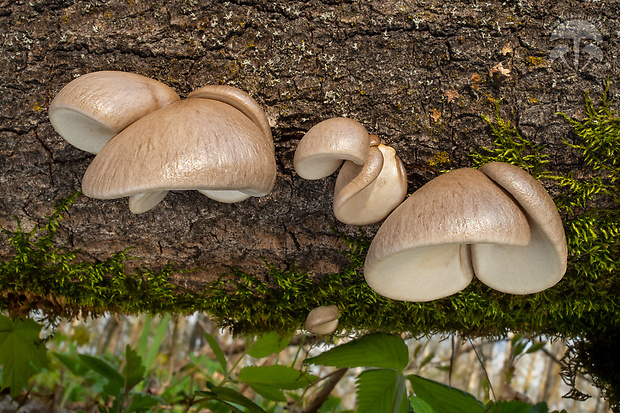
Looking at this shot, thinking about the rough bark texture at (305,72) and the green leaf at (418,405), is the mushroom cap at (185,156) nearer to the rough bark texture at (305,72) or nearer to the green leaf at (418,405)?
the rough bark texture at (305,72)

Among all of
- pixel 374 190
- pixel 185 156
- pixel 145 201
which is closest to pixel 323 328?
pixel 374 190

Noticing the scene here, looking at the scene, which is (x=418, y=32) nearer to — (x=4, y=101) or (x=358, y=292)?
(x=358, y=292)

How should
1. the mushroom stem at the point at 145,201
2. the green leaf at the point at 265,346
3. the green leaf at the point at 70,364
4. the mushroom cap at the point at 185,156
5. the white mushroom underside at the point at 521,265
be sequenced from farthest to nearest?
1. the green leaf at the point at 70,364
2. the green leaf at the point at 265,346
3. the mushroom stem at the point at 145,201
4. the white mushroom underside at the point at 521,265
5. the mushroom cap at the point at 185,156

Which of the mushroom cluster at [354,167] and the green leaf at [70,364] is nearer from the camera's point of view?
the mushroom cluster at [354,167]

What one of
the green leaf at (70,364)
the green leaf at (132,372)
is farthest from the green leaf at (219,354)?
the green leaf at (70,364)

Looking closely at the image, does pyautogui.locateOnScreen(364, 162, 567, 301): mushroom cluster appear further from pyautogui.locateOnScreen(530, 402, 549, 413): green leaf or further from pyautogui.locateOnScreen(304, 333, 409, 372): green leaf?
pyautogui.locateOnScreen(530, 402, 549, 413): green leaf

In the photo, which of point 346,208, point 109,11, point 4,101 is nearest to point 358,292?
point 346,208
